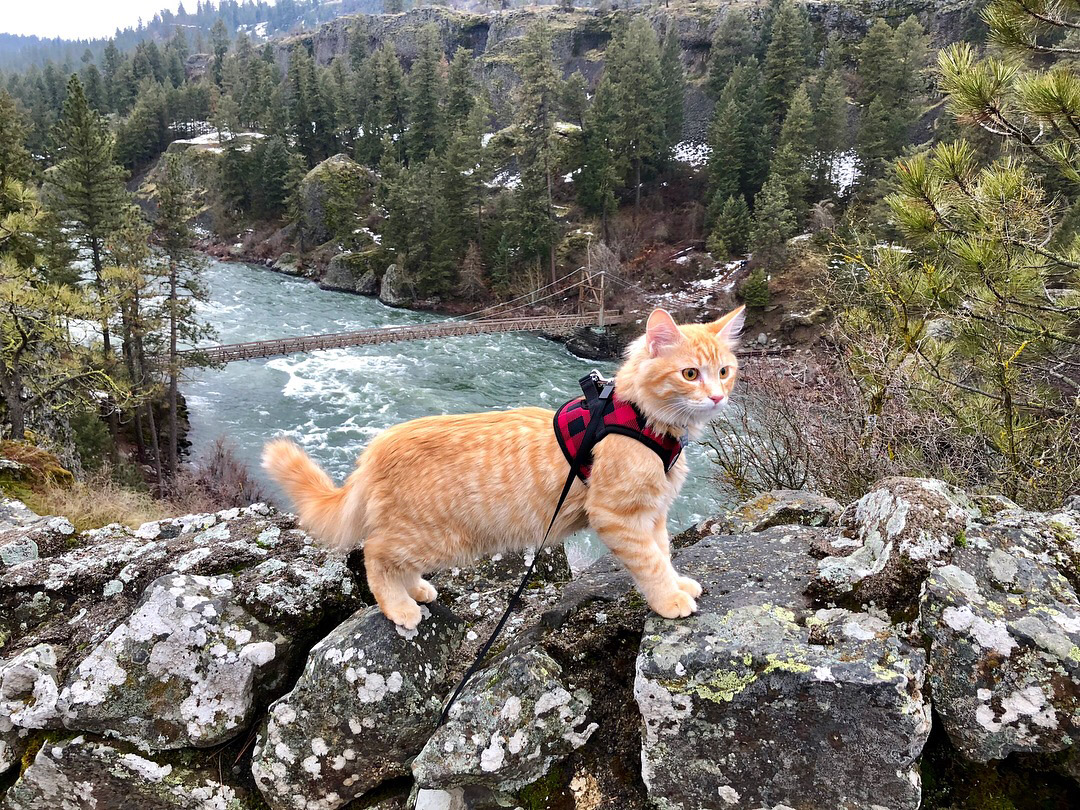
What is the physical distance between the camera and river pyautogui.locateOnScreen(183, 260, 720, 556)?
17203mm

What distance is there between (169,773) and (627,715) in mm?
1967

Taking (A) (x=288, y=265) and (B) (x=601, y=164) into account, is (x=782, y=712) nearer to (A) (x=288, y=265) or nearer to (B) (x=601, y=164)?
(B) (x=601, y=164)

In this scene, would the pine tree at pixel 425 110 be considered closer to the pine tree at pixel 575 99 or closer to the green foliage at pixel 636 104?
the pine tree at pixel 575 99

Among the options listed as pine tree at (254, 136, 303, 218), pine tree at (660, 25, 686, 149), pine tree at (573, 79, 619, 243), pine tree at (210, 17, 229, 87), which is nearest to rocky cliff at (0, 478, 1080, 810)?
pine tree at (573, 79, 619, 243)

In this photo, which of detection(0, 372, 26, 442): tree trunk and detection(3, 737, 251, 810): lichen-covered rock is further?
detection(0, 372, 26, 442): tree trunk

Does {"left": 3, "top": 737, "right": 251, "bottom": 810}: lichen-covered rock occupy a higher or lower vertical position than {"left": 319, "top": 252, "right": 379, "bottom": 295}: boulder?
higher

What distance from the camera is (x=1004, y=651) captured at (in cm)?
197

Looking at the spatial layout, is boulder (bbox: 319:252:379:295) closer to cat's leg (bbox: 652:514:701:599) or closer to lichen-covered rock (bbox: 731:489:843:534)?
lichen-covered rock (bbox: 731:489:843:534)

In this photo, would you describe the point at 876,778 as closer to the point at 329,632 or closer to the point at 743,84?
the point at 329,632

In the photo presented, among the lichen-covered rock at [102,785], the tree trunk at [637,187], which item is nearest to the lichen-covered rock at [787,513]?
the lichen-covered rock at [102,785]

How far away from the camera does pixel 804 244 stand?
26484mm

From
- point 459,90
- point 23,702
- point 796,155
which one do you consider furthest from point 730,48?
point 23,702

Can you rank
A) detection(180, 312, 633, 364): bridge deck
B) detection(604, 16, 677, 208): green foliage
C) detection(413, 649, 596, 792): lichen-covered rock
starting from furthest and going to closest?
detection(604, 16, 677, 208): green foliage
detection(180, 312, 633, 364): bridge deck
detection(413, 649, 596, 792): lichen-covered rock

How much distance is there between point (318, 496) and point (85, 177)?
2005 centimetres
